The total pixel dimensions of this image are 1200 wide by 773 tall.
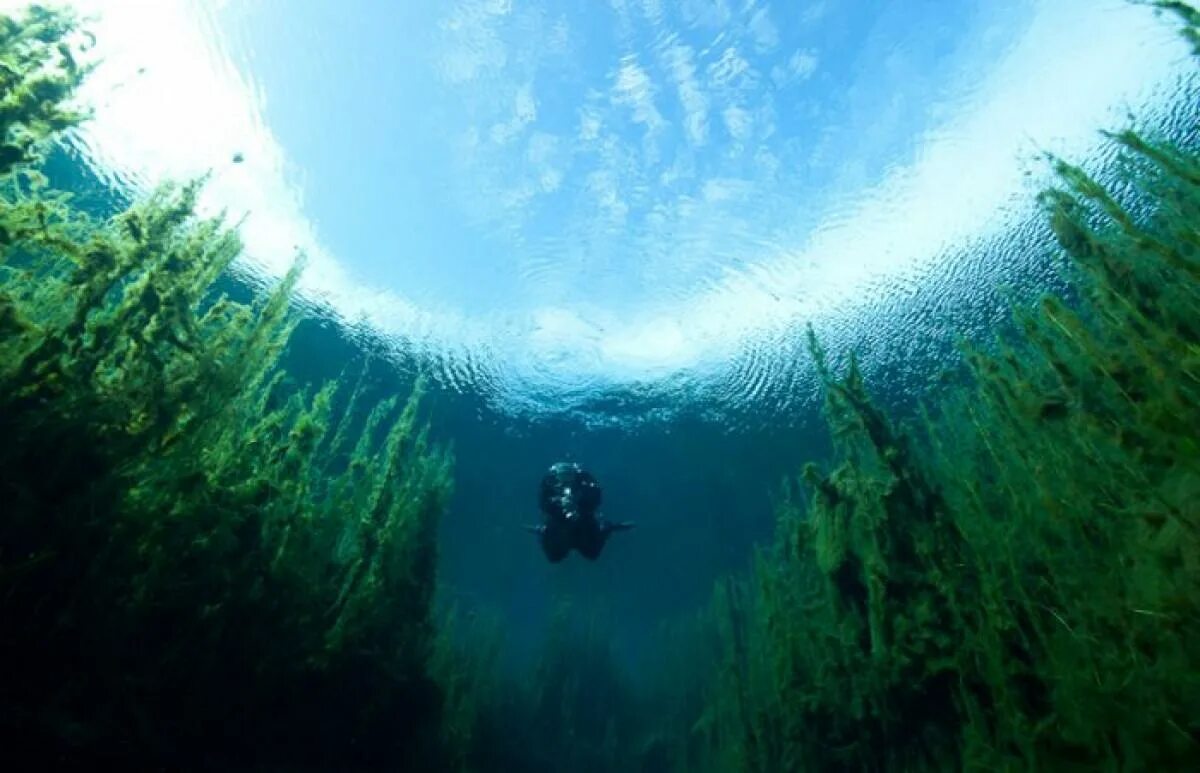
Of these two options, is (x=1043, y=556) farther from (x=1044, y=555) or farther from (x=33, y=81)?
(x=33, y=81)

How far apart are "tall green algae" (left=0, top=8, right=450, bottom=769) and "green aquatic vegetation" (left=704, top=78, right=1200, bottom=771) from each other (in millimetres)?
5140

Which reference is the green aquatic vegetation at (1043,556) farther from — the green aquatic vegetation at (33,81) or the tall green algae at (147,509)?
the green aquatic vegetation at (33,81)

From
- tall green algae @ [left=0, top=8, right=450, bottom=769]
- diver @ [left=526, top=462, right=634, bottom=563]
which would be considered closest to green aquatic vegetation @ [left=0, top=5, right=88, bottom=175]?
tall green algae @ [left=0, top=8, right=450, bottom=769]

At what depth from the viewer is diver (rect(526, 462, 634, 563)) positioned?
34.2ft

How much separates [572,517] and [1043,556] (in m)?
7.61

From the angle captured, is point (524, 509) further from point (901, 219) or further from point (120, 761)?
point (120, 761)

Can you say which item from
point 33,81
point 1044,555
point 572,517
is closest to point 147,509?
point 33,81

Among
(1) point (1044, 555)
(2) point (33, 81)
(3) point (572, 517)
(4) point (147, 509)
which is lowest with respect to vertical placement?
(1) point (1044, 555)

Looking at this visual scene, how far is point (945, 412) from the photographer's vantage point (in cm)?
639

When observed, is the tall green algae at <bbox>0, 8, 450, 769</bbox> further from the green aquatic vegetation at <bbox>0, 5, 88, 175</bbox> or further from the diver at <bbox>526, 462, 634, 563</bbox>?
the diver at <bbox>526, 462, 634, 563</bbox>

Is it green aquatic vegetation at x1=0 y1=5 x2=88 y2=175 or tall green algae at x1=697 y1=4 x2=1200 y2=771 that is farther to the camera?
green aquatic vegetation at x1=0 y1=5 x2=88 y2=175

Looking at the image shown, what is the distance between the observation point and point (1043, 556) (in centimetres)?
388

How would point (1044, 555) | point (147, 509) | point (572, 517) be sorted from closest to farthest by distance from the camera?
point (1044, 555) → point (147, 509) → point (572, 517)

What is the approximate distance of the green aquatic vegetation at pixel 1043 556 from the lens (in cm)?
262
